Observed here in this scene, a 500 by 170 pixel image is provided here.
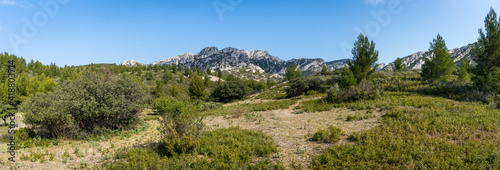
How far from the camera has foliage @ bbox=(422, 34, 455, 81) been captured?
30405 millimetres

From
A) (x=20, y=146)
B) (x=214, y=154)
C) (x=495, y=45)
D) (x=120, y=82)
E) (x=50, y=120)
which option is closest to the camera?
(x=214, y=154)

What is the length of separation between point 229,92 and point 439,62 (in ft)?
125

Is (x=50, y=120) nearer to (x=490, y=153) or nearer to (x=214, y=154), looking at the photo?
(x=214, y=154)

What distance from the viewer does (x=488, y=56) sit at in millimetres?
20078

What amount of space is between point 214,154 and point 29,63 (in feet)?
544

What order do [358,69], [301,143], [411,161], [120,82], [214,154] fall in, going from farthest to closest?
[358,69] < [120,82] < [301,143] < [214,154] < [411,161]

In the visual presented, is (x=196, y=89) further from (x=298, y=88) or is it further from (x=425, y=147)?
(x=425, y=147)

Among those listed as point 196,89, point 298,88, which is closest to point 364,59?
point 298,88

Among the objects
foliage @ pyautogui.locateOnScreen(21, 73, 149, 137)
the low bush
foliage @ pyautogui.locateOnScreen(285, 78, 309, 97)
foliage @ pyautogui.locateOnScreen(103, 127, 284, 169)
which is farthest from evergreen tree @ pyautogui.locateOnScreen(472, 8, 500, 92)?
foliage @ pyautogui.locateOnScreen(21, 73, 149, 137)

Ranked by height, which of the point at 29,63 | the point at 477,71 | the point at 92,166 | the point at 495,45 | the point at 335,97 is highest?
the point at 29,63

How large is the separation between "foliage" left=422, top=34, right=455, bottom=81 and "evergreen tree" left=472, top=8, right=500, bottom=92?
35.4ft

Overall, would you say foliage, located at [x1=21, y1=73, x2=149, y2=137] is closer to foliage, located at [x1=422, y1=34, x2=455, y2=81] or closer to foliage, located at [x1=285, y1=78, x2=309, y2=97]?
foliage, located at [x1=285, y1=78, x2=309, y2=97]

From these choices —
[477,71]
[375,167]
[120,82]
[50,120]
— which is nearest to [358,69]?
[477,71]

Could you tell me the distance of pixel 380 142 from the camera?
25.0ft
